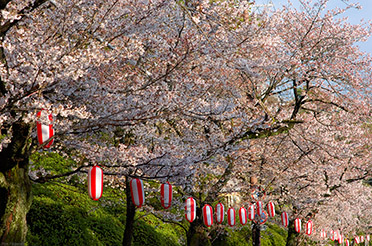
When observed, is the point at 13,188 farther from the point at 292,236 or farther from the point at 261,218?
the point at 292,236

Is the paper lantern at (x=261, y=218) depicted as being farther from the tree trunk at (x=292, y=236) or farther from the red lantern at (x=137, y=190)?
the red lantern at (x=137, y=190)

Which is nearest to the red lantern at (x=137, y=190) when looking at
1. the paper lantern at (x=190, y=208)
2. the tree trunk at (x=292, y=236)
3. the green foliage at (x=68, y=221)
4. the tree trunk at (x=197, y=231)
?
the green foliage at (x=68, y=221)

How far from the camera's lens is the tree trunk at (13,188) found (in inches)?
212

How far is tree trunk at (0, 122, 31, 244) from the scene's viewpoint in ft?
17.6

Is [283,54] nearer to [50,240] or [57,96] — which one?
[57,96]

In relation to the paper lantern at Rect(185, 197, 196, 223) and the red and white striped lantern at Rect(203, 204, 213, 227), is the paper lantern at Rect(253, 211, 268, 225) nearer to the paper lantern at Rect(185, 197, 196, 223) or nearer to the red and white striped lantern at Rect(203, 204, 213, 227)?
the red and white striped lantern at Rect(203, 204, 213, 227)

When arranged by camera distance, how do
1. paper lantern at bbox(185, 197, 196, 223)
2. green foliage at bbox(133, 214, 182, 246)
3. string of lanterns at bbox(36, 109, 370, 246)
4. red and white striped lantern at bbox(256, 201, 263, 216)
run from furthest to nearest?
red and white striped lantern at bbox(256, 201, 263, 216) < green foliage at bbox(133, 214, 182, 246) < paper lantern at bbox(185, 197, 196, 223) < string of lanterns at bbox(36, 109, 370, 246)

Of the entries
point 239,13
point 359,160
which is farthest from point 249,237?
point 239,13

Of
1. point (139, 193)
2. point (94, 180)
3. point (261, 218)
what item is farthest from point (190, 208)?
point (261, 218)

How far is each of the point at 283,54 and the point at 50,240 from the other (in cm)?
769

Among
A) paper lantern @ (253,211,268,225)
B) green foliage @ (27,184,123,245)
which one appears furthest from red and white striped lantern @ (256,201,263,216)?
green foliage @ (27,184,123,245)

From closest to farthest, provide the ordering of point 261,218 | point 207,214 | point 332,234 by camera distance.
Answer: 1. point 207,214
2. point 261,218
3. point 332,234

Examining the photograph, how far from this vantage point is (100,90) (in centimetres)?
672

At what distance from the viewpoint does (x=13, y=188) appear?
18.1 ft
